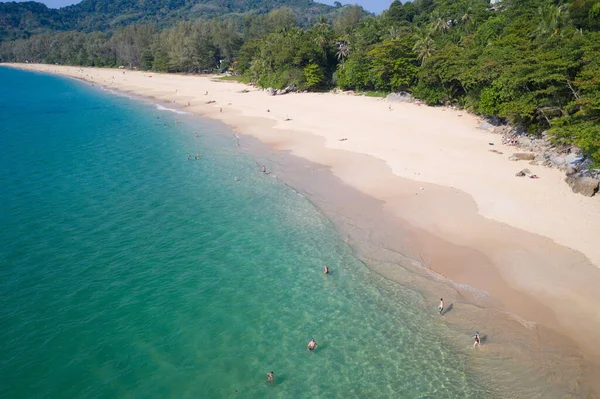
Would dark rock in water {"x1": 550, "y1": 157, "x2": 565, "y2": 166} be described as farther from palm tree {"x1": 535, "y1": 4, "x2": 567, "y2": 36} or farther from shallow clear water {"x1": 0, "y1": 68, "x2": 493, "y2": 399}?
shallow clear water {"x1": 0, "y1": 68, "x2": 493, "y2": 399}

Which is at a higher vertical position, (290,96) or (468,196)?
(290,96)

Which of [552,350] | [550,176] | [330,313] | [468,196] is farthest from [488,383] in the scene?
[550,176]

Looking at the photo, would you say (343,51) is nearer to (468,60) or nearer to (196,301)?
(468,60)

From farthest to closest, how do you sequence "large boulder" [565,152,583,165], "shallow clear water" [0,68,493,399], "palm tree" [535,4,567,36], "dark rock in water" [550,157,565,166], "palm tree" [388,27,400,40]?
"palm tree" [388,27,400,40]
"palm tree" [535,4,567,36]
"dark rock in water" [550,157,565,166]
"large boulder" [565,152,583,165]
"shallow clear water" [0,68,493,399]

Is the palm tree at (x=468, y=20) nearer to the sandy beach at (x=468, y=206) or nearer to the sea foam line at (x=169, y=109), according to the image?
the sandy beach at (x=468, y=206)

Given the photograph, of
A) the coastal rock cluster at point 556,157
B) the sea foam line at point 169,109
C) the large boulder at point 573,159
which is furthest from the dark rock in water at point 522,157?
the sea foam line at point 169,109

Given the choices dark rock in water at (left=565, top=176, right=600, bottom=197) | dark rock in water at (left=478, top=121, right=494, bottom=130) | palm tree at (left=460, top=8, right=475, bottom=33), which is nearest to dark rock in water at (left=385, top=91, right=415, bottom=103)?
dark rock in water at (left=478, top=121, right=494, bottom=130)

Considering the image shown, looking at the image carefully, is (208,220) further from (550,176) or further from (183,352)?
(550,176)
